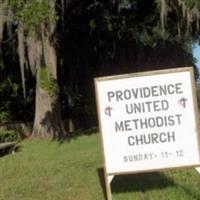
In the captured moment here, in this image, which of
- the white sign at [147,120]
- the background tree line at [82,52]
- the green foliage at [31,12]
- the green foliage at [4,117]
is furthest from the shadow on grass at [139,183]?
the green foliage at [4,117]

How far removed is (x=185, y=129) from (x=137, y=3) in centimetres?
1888

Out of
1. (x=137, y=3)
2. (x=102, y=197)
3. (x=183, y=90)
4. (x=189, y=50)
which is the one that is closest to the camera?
(x=183, y=90)

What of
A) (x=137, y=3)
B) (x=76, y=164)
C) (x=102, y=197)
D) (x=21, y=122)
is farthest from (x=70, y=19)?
(x=102, y=197)

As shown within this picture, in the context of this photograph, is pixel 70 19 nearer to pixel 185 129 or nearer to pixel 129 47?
pixel 129 47

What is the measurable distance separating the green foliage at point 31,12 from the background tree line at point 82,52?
3941 mm

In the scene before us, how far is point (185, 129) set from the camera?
31.7ft

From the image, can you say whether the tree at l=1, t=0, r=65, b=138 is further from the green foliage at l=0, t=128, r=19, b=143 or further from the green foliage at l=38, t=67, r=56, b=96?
the green foliage at l=0, t=128, r=19, b=143

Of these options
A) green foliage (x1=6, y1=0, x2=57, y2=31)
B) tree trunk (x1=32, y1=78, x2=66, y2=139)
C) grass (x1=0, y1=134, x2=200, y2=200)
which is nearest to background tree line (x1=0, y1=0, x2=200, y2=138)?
tree trunk (x1=32, y1=78, x2=66, y2=139)

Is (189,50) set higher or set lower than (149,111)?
higher

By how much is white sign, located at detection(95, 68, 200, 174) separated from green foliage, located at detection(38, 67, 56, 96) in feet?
42.8

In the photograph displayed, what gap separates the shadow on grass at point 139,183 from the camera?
1083 centimetres

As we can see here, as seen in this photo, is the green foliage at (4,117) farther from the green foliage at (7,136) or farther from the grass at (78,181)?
the grass at (78,181)

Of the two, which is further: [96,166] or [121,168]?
[96,166]

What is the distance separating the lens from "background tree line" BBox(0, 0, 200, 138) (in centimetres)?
2392
